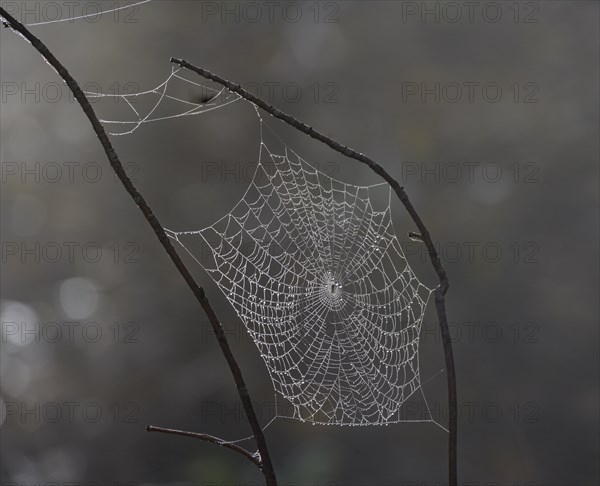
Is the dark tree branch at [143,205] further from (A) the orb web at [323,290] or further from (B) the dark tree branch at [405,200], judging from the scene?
(A) the orb web at [323,290]

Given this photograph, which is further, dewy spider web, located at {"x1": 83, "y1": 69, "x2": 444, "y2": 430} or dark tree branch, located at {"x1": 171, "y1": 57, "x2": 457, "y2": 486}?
Result: dewy spider web, located at {"x1": 83, "y1": 69, "x2": 444, "y2": 430}

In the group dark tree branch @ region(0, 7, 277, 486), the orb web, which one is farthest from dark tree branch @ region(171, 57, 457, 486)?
the orb web

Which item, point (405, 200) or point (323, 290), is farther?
point (323, 290)

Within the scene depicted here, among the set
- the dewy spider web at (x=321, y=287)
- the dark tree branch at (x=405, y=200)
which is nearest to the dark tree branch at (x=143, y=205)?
the dark tree branch at (x=405, y=200)

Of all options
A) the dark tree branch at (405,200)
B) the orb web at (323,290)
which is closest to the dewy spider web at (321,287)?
the orb web at (323,290)

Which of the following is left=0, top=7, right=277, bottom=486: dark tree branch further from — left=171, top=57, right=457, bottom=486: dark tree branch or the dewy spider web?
the dewy spider web

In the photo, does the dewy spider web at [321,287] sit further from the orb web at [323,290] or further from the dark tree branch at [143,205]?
the dark tree branch at [143,205]

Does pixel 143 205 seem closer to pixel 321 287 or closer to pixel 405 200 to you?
pixel 405 200

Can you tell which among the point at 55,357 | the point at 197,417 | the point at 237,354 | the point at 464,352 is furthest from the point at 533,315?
the point at 55,357

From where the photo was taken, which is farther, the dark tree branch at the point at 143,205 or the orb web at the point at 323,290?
the orb web at the point at 323,290

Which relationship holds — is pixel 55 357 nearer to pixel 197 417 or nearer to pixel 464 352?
pixel 197 417

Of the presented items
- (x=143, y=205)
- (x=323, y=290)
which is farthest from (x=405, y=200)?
(x=323, y=290)

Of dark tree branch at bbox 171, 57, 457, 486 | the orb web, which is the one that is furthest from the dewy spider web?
dark tree branch at bbox 171, 57, 457, 486
